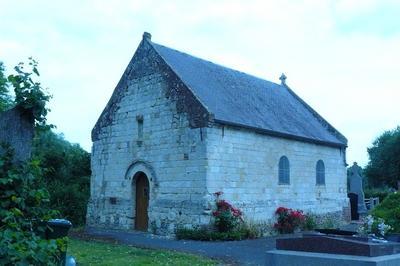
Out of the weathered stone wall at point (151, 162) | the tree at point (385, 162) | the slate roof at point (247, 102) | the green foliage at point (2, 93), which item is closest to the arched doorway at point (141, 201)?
the weathered stone wall at point (151, 162)

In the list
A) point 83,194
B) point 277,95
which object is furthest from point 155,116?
point 277,95

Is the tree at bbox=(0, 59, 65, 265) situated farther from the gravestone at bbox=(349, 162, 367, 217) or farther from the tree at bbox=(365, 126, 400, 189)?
the tree at bbox=(365, 126, 400, 189)

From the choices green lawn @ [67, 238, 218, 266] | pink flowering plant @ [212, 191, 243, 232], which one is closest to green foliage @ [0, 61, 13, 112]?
green lawn @ [67, 238, 218, 266]

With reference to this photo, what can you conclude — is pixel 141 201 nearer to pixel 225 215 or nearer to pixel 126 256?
pixel 225 215

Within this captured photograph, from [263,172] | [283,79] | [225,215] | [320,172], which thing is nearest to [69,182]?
[263,172]

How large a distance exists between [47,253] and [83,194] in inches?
698

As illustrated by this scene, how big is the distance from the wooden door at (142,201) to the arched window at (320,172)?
812cm

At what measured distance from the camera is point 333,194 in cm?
Result: 2191

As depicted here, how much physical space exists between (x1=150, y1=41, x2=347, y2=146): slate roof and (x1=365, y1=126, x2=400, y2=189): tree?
20.5 meters

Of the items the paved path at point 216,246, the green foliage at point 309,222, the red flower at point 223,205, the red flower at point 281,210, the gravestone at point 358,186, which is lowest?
the paved path at point 216,246

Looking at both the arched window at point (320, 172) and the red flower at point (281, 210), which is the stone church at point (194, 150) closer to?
the arched window at point (320, 172)

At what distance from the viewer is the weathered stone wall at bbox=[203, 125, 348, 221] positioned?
51.4 ft

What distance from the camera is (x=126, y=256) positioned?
35.6ft

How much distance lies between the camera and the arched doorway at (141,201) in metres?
17.8
